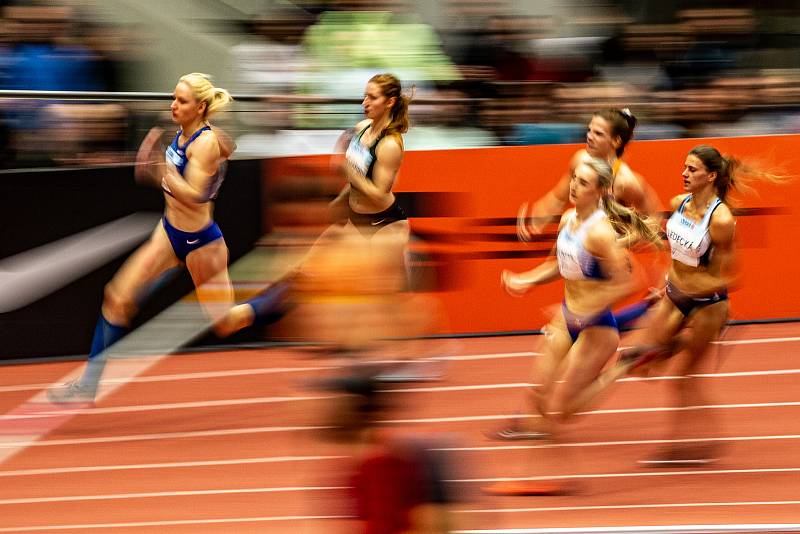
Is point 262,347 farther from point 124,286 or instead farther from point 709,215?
point 709,215

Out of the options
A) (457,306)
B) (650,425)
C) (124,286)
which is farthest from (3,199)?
(650,425)

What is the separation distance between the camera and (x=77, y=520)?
7.07m

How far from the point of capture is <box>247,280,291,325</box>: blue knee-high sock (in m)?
9.28

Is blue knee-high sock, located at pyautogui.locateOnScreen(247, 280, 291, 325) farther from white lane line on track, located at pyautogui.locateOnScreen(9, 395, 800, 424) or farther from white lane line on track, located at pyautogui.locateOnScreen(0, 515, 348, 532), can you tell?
white lane line on track, located at pyautogui.locateOnScreen(0, 515, 348, 532)

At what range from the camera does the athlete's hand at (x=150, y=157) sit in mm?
9387

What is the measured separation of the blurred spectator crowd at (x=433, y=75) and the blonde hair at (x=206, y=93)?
180cm

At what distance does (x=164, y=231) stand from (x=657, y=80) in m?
4.48

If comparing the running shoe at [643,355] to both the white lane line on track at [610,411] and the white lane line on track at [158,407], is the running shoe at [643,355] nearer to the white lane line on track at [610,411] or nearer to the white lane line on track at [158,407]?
the white lane line on track at [610,411]

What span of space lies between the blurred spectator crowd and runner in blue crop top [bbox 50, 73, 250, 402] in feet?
5.56

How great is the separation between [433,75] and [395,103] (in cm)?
205

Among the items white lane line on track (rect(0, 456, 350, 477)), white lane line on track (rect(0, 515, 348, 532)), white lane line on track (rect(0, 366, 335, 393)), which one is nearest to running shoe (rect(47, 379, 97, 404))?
white lane line on track (rect(0, 366, 335, 393))

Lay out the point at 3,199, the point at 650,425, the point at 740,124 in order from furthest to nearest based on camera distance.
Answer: the point at 740,124 < the point at 3,199 < the point at 650,425

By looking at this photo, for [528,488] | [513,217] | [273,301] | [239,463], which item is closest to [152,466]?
[239,463]

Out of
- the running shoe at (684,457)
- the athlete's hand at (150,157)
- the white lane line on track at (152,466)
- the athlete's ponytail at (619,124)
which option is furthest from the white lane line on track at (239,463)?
the athlete's hand at (150,157)
